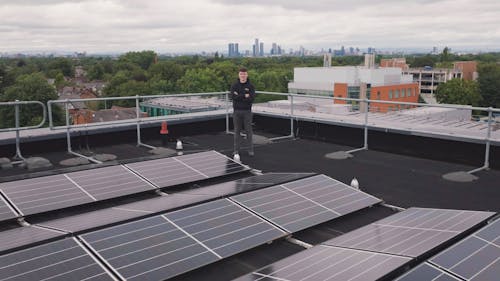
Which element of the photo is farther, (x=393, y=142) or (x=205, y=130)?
(x=205, y=130)

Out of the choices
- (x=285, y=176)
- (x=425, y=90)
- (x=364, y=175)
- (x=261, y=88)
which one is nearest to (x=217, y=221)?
(x=285, y=176)

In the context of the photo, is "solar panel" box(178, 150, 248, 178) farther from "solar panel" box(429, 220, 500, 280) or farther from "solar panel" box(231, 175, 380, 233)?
"solar panel" box(429, 220, 500, 280)

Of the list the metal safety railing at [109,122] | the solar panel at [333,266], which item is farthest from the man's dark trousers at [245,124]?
the solar panel at [333,266]

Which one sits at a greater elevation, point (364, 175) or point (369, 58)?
point (369, 58)

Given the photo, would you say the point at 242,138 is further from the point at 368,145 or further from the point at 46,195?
the point at 46,195

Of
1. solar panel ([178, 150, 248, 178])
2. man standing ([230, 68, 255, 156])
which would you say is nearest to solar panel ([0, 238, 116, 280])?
solar panel ([178, 150, 248, 178])
